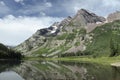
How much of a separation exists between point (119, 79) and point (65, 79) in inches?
743

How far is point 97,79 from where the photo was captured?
88.6 meters

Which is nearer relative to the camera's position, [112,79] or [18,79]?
[112,79]

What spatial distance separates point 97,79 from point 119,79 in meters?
7.69

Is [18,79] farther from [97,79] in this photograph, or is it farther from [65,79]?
[97,79]

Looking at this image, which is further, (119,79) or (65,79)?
(65,79)

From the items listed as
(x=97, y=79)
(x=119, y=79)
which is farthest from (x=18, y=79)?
(x=119, y=79)

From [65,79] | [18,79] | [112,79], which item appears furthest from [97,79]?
[18,79]

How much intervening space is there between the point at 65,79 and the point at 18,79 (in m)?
16.5

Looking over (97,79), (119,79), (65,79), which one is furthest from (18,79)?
(119,79)

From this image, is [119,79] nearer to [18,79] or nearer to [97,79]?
[97,79]

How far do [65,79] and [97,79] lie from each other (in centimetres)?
1132

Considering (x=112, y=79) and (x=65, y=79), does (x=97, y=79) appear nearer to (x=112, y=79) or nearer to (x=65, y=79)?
(x=112, y=79)

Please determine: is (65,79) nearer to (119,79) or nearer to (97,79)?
(97,79)

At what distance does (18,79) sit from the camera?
304 feet
